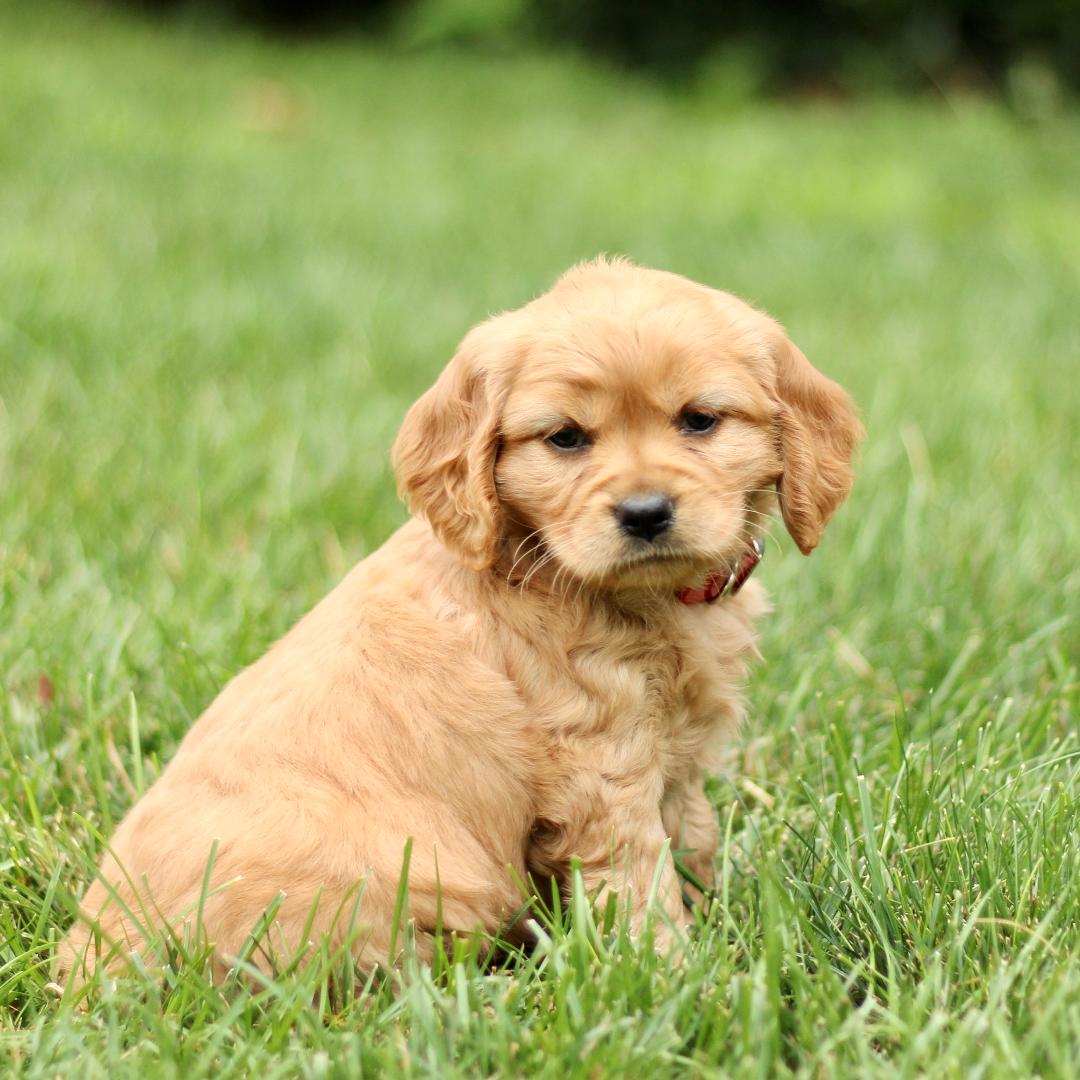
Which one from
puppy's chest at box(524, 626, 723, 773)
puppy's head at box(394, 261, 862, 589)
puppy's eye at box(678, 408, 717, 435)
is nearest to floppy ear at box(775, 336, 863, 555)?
puppy's head at box(394, 261, 862, 589)

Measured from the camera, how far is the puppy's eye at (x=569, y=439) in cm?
301

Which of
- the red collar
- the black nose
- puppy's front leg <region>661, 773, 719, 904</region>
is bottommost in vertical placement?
puppy's front leg <region>661, 773, 719, 904</region>

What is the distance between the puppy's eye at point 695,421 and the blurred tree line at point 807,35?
44.0 feet

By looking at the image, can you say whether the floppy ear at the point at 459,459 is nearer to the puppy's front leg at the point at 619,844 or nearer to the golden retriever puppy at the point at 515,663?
the golden retriever puppy at the point at 515,663

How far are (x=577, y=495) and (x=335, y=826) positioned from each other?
33.4 inches

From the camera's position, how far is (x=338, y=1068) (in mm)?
2328

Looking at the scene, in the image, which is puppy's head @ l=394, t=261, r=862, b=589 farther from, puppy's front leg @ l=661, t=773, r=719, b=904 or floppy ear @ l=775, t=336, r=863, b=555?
puppy's front leg @ l=661, t=773, r=719, b=904

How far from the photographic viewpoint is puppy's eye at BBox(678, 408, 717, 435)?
3.00 m

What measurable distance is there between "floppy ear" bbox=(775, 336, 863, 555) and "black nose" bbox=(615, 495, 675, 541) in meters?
0.45

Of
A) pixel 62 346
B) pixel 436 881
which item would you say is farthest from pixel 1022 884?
pixel 62 346

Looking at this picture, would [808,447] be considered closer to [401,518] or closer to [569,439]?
[569,439]

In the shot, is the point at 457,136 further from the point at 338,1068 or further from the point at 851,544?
the point at 338,1068

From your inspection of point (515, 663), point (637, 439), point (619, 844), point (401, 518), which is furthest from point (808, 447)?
point (401, 518)

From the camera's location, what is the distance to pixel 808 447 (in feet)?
10.4
